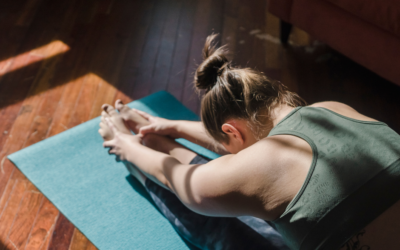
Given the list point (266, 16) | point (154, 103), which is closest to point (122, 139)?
point (154, 103)

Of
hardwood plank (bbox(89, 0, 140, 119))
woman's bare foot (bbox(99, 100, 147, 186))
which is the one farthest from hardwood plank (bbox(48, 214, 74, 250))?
hardwood plank (bbox(89, 0, 140, 119))

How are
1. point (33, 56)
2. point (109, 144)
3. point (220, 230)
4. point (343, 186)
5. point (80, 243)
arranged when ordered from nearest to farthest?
1. point (343, 186)
2. point (220, 230)
3. point (80, 243)
4. point (109, 144)
5. point (33, 56)

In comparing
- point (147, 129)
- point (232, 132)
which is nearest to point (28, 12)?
point (147, 129)

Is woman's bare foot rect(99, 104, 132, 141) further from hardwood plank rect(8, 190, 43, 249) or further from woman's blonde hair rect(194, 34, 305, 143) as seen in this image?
woman's blonde hair rect(194, 34, 305, 143)

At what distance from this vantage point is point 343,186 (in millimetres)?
676

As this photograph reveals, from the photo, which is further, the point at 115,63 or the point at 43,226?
the point at 115,63

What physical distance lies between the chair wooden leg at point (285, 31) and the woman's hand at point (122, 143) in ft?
3.70

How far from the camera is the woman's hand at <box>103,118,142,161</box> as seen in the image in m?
1.19

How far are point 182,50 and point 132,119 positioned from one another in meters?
0.71

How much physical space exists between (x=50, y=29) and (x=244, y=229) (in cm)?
165

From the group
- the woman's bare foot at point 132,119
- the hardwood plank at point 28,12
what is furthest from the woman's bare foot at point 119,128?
the hardwood plank at point 28,12

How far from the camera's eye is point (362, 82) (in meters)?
1.78

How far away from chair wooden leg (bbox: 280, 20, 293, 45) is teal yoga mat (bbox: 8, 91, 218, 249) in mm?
863

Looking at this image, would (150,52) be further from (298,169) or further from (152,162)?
(298,169)
